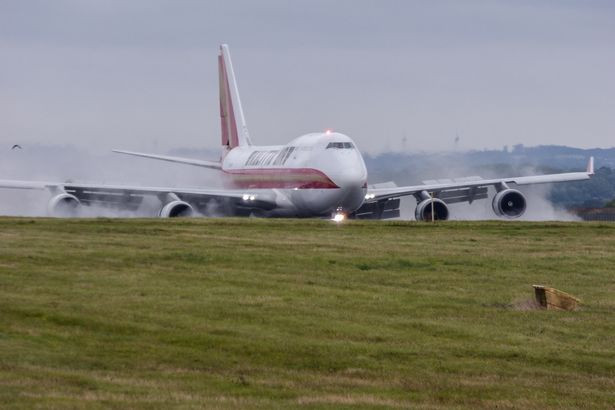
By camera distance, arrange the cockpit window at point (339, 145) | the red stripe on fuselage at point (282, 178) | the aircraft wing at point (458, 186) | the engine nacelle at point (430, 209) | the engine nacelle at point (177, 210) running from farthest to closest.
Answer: the aircraft wing at point (458, 186) → the engine nacelle at point (430, 209) → the cockpit window at point (339, 145) → the red stripe on fuselage at point (282, 178) → the engine nacelle at point (177, 210)

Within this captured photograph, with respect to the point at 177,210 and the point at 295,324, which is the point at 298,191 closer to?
the point at 177,210

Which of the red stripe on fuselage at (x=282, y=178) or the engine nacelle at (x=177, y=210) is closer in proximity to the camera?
the engine nacelle at (x=177, y=210)

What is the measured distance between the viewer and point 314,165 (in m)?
67.6

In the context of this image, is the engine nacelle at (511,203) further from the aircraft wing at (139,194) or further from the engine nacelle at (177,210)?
the engine nacelle at (177,210)

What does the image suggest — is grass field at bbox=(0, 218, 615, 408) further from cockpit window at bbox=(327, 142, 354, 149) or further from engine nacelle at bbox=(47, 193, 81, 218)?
cockpit window at bbox=(327, 142, 354, 149)

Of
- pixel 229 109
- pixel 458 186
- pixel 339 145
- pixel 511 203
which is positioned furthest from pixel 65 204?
pixel 229 109

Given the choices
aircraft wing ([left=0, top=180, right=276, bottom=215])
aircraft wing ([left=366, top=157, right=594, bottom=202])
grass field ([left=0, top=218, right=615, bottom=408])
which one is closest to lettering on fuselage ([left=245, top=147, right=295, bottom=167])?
aircraft wing ([left=0, top=180, right=276, bottom=215])

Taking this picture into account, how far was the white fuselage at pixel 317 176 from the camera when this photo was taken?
6662cm

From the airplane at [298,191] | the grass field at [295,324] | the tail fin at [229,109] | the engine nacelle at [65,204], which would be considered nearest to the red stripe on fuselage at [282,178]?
the airplane at [298,191]

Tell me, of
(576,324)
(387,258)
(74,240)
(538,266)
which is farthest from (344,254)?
(576,324)

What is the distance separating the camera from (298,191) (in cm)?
6856

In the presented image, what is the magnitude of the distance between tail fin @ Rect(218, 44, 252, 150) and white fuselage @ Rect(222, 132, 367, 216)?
15.2 metres

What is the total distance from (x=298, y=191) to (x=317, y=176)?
5.89 feet

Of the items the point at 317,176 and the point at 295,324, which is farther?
the point at 317,176
